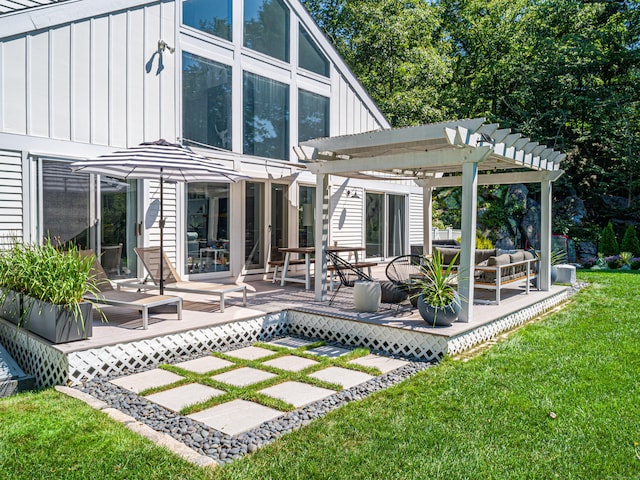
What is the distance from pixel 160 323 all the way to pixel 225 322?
0.76 meters

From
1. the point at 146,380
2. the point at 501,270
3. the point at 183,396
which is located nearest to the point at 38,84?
the point at 146,380

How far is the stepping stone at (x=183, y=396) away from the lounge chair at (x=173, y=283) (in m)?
1.93

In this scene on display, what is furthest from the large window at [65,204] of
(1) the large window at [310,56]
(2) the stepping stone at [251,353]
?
(1) the large window at [310,56]

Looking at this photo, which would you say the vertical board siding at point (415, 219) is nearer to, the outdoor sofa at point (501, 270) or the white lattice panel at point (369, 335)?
the outdoor sofa at point (501, 270)

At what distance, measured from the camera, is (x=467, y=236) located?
5945 mm

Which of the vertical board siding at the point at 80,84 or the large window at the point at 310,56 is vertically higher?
the large window at the point at 310,56

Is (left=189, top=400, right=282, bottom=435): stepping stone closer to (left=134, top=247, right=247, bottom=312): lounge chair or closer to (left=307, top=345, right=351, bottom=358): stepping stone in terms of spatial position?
(left=307, top=345, right=351, bottom=358): stepping stone

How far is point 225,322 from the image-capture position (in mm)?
5930

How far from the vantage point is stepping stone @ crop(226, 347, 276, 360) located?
5547 millimetres

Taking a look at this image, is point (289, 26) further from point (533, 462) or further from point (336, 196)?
point (533, 462)

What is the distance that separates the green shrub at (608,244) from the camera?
16.2 m

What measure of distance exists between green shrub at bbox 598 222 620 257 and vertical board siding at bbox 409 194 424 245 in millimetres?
6812

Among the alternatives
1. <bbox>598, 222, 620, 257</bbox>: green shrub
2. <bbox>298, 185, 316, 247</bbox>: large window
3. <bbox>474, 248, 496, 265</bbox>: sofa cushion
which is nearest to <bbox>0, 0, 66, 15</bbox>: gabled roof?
<bbox>298, 185, 316, 247</bbox>: large window

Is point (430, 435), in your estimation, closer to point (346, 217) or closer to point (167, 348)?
point (167, 348)
